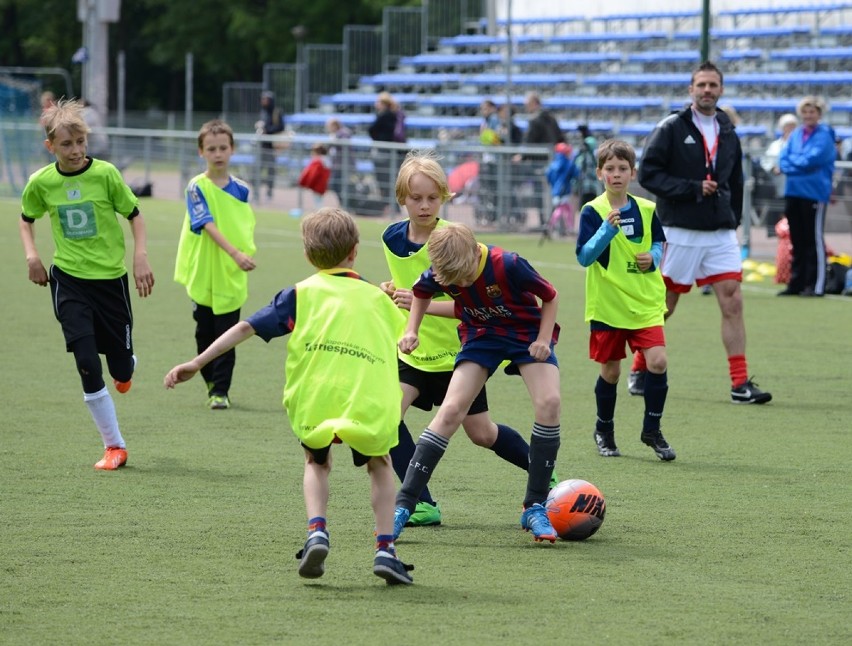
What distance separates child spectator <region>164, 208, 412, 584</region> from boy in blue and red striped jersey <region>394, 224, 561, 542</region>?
1.81ft

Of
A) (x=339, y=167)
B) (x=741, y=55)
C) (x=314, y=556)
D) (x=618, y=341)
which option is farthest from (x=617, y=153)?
(x=741, y=55)

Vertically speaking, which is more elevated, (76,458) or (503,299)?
(503,299)

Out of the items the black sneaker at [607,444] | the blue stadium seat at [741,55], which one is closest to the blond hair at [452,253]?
the black sneaker at [607,444]

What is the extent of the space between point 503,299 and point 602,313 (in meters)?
1.91

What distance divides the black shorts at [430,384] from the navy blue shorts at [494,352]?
0.97 feet

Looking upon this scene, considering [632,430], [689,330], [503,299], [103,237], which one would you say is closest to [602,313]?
→ [632,430]

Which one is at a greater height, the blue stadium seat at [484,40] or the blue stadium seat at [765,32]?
the blue stadium seat at [484,40]

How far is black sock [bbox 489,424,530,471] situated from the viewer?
6.29 m

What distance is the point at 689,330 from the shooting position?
1273 cm

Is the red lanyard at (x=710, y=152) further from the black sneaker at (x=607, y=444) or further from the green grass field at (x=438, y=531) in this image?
the black sneaker at (x=607, y=444)

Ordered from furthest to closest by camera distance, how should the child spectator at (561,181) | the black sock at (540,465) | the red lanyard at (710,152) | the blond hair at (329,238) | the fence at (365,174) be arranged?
the fence at (365,174) → the child spectator at (561,181) → the red lanyard at (710,152) → the black sock at (540,465) → the blond hair at (329,238)

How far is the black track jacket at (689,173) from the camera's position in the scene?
372 inches

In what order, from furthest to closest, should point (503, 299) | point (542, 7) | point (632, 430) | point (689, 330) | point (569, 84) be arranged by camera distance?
1. point (542, 7)
2. point (569, 84)
3. point (689, 330)
4. point (632, 430)
5. point (503, 299)

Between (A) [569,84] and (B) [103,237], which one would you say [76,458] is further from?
(A) [569,84]
